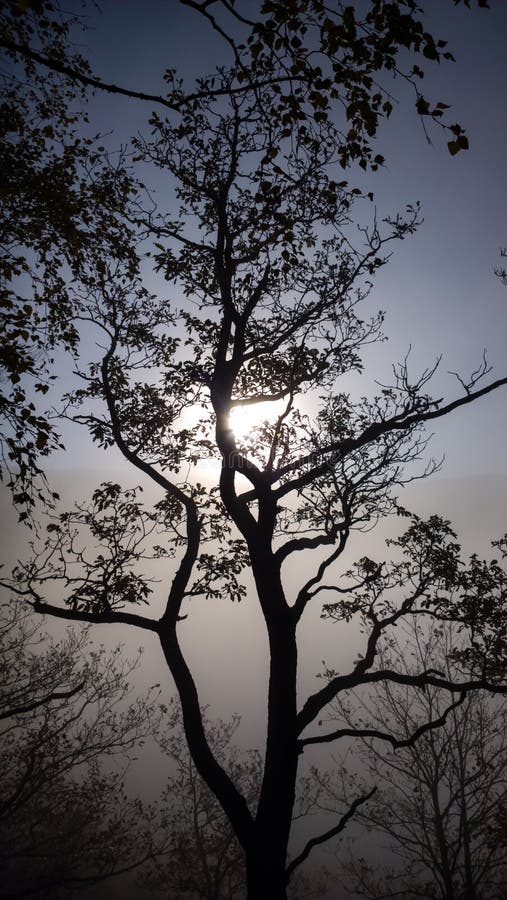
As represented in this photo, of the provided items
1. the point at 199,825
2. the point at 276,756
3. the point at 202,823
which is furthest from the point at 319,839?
the point at 202,823

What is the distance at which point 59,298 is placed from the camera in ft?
20.2

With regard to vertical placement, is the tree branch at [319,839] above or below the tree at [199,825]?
above

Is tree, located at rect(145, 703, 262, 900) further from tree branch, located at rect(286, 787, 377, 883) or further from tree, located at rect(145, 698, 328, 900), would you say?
tree branch, located at rect(286, 787, 377, 883)

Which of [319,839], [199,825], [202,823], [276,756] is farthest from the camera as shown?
[202,823]

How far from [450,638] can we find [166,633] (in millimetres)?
16999

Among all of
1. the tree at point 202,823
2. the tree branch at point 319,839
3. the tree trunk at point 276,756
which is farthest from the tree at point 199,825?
the tree trunk at point 276,756

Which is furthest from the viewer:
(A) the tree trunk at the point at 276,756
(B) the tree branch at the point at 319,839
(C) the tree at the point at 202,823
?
(C) the tree at the point at 202,823

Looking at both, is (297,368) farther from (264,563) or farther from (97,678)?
(97,678)

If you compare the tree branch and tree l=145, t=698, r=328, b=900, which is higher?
the tree branch

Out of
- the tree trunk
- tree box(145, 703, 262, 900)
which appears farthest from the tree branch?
tree box(145, 703, 262, 900)

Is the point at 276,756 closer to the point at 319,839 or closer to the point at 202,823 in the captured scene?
the point at 319,839

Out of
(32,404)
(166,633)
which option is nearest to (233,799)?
(166,633)

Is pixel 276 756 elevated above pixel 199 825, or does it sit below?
above

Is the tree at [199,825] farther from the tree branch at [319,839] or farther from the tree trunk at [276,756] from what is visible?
the tree trunk at [276,756]
